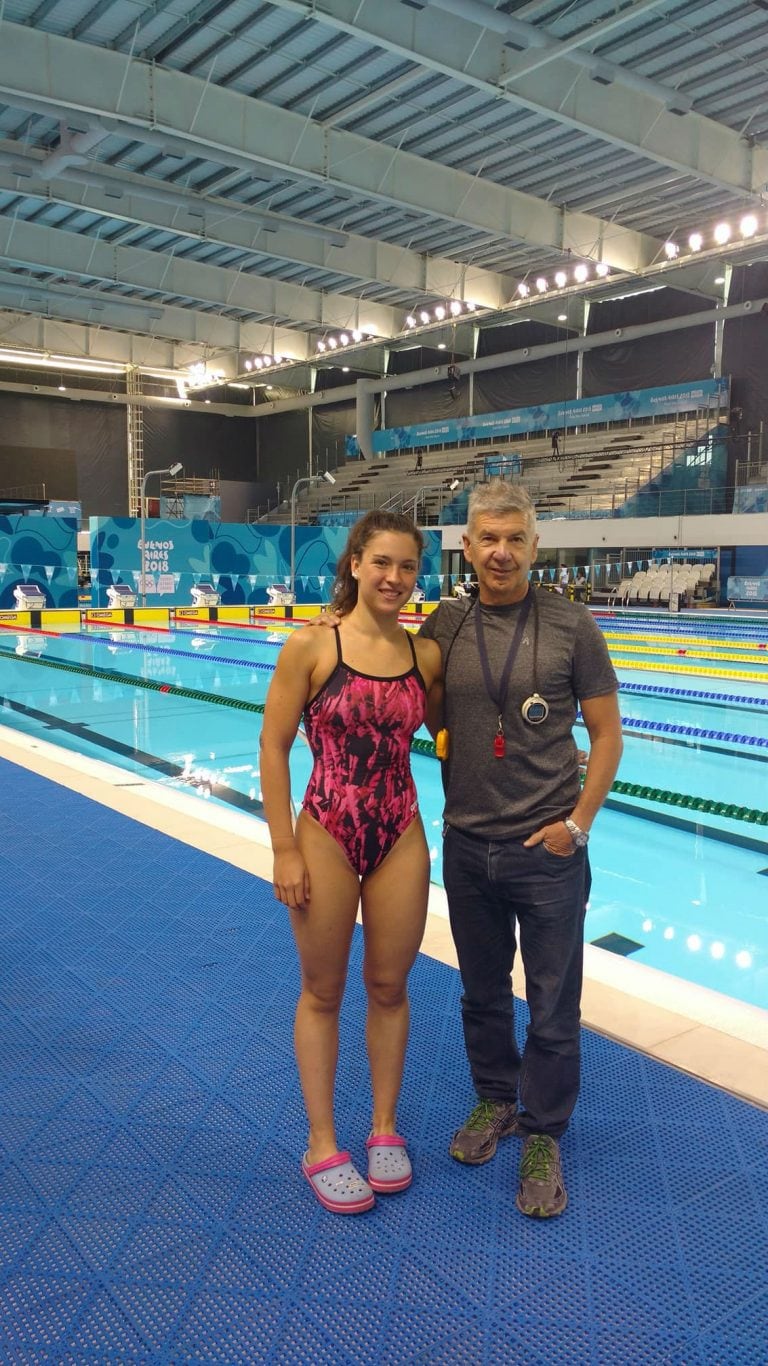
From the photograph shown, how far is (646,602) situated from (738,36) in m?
12.1

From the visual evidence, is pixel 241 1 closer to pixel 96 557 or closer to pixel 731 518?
pixel 96 557

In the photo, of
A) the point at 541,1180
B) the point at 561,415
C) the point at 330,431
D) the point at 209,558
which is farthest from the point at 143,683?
the point at 330,431

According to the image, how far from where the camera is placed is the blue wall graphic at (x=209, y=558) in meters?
19.8

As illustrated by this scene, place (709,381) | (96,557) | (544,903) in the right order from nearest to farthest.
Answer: (544,903)
(96,557)
(709,381)

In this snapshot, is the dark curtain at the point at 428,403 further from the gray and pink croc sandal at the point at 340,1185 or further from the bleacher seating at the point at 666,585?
the gray and pink croc sandal at the point at 340,1185

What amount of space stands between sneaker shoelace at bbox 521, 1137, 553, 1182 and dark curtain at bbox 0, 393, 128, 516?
31.4 metres

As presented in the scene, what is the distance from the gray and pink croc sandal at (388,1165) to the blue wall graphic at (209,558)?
58.5 ft

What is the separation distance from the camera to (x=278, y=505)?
122 feet

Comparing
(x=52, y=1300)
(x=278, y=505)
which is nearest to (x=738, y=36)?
(x=52, y=1300)

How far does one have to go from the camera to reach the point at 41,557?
18.8 metres

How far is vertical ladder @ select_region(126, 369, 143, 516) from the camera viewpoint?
3359 cm

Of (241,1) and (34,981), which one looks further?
(241,1)

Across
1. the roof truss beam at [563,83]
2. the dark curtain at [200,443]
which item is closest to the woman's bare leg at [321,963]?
the roof truss beam at [563,83]

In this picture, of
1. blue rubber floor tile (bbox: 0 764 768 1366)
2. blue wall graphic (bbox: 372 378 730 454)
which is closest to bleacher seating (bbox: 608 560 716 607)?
blue wall graphic (bbox: 372 378 730 454)
